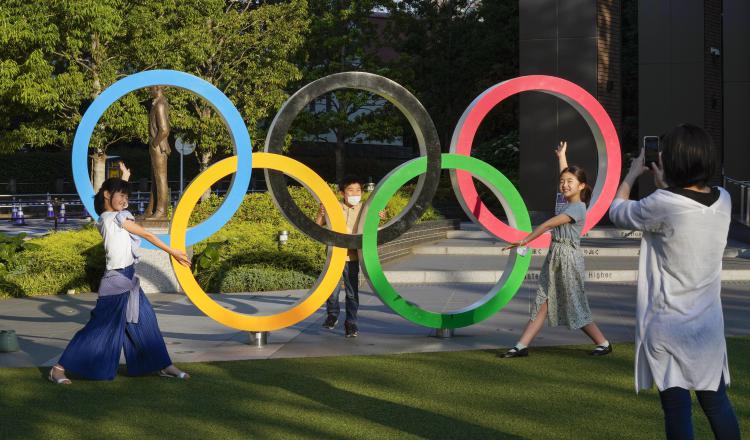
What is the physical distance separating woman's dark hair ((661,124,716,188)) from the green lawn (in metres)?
2.27

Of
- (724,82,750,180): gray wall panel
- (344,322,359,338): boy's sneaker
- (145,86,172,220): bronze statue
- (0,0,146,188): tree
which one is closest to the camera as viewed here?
(344,322,359,338): boy's sneaker

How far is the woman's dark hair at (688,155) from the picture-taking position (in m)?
4.82

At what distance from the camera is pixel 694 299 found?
16.1 feet

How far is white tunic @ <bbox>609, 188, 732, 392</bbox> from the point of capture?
4.88 metres

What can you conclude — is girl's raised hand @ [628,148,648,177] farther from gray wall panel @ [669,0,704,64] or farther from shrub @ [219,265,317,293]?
gray wall panel @ [669,0,704,64]

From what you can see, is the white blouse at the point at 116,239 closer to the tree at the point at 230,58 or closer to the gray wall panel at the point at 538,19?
the gray wall panel at the point at 538,19

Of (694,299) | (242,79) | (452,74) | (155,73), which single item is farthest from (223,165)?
(452,74)

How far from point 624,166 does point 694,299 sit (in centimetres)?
2216

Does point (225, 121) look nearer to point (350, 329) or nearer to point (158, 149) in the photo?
point (350, 329)

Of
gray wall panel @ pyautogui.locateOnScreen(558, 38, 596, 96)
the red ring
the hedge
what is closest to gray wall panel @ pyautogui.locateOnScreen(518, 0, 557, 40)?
gray wall panel @ pyautogui.locateOnScreen(558, 38, 596, 96)

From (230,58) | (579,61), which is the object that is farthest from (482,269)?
(230,58)

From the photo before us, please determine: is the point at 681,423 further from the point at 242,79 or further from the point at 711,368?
the point at 242,79

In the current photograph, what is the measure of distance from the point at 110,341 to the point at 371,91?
136 inches

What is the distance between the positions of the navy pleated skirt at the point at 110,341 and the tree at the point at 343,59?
35.2 meters
